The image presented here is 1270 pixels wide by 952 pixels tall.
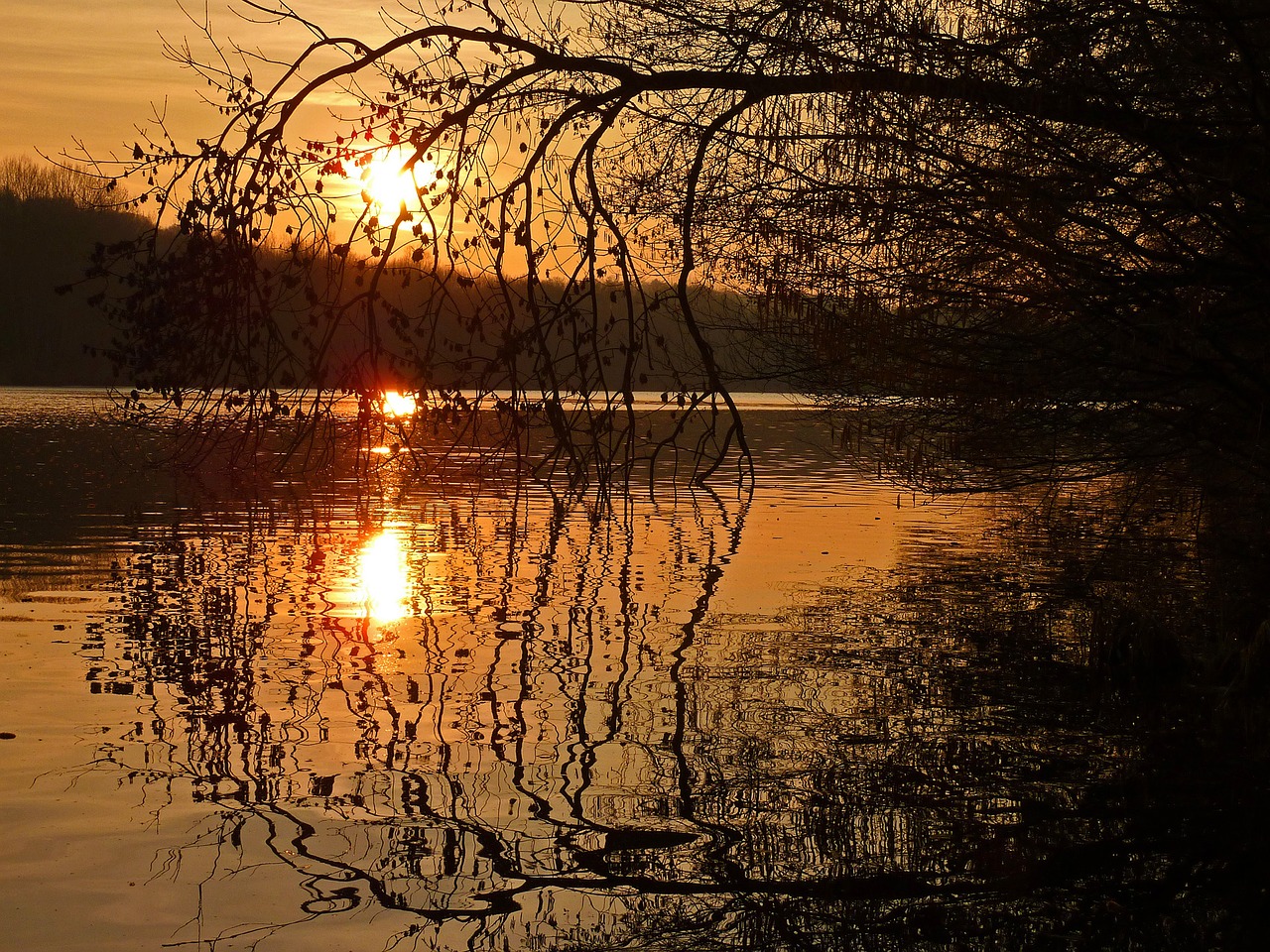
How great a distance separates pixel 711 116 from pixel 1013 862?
594 cm

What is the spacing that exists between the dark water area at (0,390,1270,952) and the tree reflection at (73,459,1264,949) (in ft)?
0.09

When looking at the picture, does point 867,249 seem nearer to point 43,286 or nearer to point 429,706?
point 429,706

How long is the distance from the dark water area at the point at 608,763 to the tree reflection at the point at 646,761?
0.09 feet

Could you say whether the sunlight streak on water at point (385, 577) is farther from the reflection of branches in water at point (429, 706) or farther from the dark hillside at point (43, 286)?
the dark hillside at point (43, 286)

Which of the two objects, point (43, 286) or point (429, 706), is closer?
point (429, 706)

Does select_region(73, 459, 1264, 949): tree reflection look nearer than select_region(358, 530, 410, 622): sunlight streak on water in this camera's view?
Yes

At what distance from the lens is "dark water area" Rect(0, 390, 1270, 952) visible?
5770 mm

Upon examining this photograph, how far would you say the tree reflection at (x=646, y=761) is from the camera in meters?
5.85

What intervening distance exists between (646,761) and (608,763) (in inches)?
8.4

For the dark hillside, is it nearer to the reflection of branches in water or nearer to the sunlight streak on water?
the sunlight streak on water

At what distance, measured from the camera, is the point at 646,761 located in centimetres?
790

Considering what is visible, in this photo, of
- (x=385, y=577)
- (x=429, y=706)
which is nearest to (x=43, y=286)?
(x=385, y=577)

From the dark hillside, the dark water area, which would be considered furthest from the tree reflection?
the dark hillside

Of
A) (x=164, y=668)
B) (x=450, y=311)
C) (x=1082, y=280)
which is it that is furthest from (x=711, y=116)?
(x=164, y=668)
